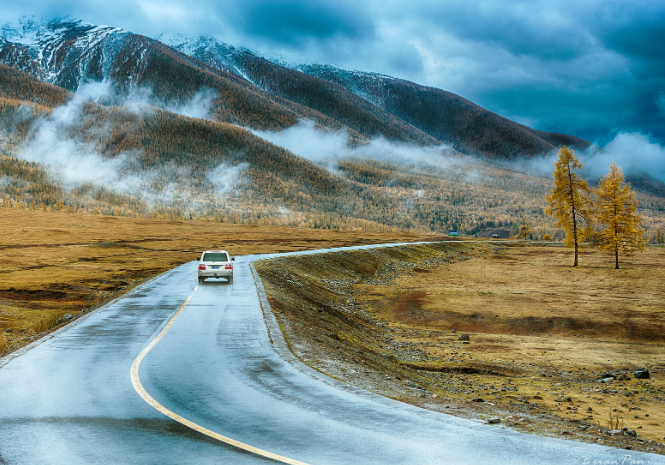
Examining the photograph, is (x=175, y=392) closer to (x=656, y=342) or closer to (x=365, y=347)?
(x=365, y=347)

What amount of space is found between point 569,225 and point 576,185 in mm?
5872

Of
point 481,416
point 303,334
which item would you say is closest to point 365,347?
point 303,334

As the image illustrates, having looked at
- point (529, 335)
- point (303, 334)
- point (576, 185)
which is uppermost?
point (576, 185)

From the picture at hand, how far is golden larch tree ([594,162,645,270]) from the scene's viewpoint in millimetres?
73875

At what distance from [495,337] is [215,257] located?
722 inches

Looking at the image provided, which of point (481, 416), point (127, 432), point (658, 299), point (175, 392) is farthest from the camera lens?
point (658, 299)

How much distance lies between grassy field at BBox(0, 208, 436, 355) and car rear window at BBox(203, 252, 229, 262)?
18.7 feet

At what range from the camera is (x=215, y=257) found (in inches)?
1361

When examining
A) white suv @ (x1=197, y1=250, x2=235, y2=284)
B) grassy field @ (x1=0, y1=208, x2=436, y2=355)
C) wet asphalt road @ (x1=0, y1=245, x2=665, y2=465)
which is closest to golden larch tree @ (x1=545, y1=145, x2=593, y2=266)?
grassy field @ (x1=0, y1=208, x2=436, y2=355)

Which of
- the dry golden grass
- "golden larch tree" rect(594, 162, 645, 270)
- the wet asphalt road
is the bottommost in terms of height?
the dry golden grass

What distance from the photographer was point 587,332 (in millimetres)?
32344

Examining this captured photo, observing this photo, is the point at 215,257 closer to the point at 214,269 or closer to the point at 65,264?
the point at 214,269

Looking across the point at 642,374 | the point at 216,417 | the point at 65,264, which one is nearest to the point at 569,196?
the point at 642,374

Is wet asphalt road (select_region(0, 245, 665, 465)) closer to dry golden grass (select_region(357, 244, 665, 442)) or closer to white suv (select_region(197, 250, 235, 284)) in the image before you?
dry golden grass (select_region(357, 244, 665, 442))
